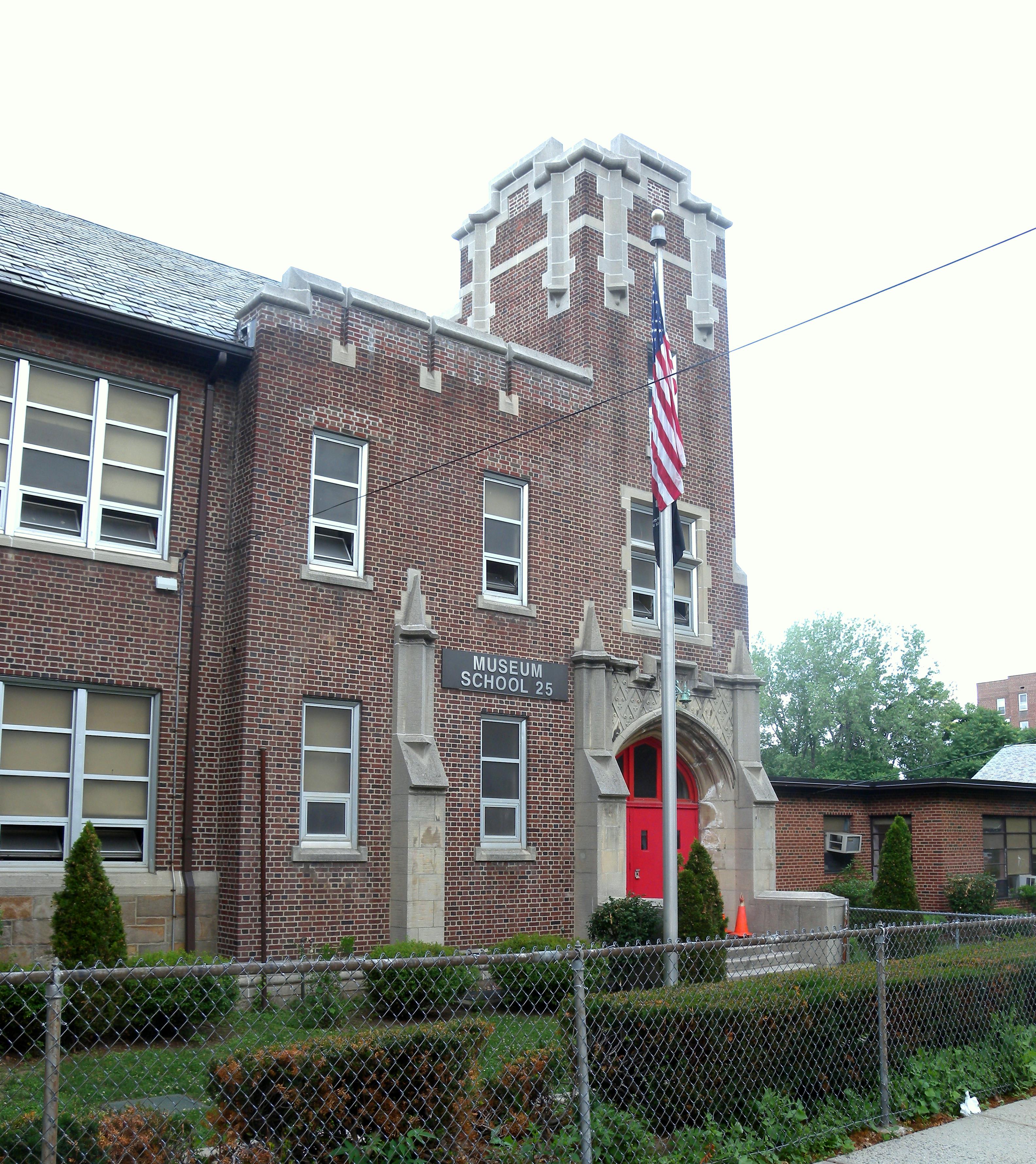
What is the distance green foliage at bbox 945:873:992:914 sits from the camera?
25.9 m

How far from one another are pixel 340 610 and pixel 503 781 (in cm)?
383

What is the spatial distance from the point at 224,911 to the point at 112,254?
10.1 metres

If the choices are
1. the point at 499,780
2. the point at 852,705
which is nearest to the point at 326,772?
the point at 499,780

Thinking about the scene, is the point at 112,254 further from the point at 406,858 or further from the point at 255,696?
the point at 406,858

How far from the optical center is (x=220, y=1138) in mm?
Answer: 5656

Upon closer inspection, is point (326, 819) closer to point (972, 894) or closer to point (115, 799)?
point (115, 799)

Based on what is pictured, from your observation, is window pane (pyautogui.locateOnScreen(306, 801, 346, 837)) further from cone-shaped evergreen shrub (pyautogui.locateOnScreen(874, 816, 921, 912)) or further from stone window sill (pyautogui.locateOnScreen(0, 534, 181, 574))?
cone-shaped evergreen shrub (pyautogui.locateOnScreen(874, 816, 921, 912))

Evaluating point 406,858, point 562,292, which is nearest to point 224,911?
point 406,858

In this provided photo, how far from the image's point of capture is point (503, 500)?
18.3 m

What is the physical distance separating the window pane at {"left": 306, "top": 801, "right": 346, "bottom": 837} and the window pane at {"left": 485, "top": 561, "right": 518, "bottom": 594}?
14.0 ft

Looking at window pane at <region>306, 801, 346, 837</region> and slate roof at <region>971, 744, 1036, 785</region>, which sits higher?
slate roof at <region>971, 744, 1036, 785</region>

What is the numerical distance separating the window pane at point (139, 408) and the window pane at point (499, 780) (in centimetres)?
683

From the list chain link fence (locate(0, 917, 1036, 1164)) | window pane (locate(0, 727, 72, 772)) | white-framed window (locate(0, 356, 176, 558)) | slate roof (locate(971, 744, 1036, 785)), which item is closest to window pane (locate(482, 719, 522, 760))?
chain link fence (locate(0, 917, 1036, 1164))

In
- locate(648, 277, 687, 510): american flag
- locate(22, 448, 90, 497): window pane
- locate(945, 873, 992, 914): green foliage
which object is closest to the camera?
locate(22, 448, 90, 497): window pane
